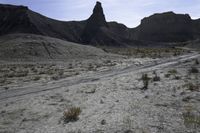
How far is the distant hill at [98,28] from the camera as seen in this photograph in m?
112

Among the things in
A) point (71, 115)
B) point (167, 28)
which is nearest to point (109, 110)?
point (71, 115)

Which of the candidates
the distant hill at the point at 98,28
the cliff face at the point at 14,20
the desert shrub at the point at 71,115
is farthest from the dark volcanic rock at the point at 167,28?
the desert shrub at the point at 71,115

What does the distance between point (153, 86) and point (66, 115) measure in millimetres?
7567

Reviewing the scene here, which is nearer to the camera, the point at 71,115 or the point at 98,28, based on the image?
the point at 71,115

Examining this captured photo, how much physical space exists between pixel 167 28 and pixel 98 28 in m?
62.8

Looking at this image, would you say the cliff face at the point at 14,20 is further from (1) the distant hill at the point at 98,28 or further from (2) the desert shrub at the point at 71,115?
(2) the desert shrub at the point at 71,115

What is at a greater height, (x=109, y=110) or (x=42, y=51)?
(x=42, y=51)

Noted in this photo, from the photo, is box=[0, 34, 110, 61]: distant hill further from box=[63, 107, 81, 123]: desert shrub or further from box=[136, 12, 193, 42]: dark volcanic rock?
box=[136, 12, 193, 42]: dark volcanic rock

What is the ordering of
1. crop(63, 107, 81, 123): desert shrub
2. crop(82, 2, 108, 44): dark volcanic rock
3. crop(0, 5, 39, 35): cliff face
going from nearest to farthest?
crop(63, 107, 81, 123): desert shrub
crop(0, 5, 39, 35): cliff face
crop(82, 2, 108, 44): dark volcanic rock

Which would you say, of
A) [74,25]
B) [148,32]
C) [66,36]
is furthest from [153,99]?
[148,32]

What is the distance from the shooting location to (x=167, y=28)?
193 m

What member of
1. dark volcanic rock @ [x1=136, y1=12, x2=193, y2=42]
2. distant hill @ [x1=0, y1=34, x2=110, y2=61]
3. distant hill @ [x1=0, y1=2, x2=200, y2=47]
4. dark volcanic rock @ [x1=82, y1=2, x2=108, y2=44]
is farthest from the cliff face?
dark volcanic rock @ [x1=136, y1=12, x2=193, y2=42]

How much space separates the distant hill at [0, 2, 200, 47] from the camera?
111812 millimetres

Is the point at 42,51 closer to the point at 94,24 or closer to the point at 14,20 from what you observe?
the point at 14,20
